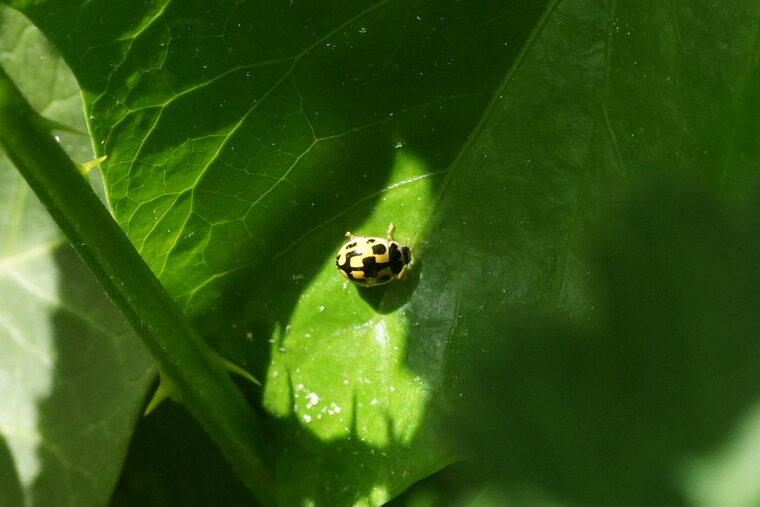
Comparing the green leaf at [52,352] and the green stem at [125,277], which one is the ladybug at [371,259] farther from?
the green leaf at [52,352]

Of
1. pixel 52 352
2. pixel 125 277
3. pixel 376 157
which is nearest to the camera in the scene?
pixel 125 277

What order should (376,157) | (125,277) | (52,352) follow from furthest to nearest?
1. (52,352)
2. (376,157)
3. (125,277)

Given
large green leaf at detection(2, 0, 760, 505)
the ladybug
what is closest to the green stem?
large green leaf at detection(2, 0, 760, 505)

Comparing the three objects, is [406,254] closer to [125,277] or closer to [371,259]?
[371,259]

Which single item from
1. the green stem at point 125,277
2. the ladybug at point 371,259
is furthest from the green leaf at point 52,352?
the ladybug at point 371,259

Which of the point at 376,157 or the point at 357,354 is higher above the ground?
the point at 376,157

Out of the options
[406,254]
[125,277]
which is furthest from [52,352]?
[406,254]
